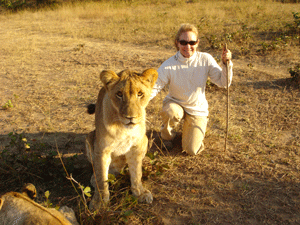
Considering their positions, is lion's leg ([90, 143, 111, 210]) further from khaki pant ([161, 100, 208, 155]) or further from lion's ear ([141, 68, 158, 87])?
khaki pant ([161, 100, 208, 155])

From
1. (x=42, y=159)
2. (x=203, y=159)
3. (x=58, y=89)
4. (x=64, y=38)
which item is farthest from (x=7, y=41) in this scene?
(x=203, y=159)

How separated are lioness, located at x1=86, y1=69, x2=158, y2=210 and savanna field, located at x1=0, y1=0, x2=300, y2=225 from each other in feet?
0.51

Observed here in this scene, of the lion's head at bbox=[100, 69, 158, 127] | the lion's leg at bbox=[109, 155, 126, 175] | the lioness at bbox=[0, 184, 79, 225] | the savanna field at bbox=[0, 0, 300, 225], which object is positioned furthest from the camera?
the lion's leg at bbox=[109, 155, 126, 175]

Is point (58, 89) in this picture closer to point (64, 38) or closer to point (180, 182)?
point (180, 182)

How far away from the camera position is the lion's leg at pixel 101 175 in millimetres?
2482

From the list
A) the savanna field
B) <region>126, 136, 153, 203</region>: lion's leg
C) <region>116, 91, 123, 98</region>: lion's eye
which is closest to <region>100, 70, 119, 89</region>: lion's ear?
<region>116, 91, 123, 98</region>: lion's eye

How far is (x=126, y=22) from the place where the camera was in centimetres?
1099

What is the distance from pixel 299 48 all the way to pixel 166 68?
5.23 meters

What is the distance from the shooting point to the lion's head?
2168mm

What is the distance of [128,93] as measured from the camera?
2195 millimetres

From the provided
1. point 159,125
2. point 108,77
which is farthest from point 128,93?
point 159,125

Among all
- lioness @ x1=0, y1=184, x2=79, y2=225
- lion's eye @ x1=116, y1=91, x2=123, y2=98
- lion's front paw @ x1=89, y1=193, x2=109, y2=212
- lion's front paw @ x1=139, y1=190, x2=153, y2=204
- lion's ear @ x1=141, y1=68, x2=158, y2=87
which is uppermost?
lion's ear @ x1=141, y1=68, x2=158, y2=87

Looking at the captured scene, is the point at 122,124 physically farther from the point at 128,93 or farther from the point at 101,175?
the point at 101,175

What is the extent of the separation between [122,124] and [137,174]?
62 centimetres
